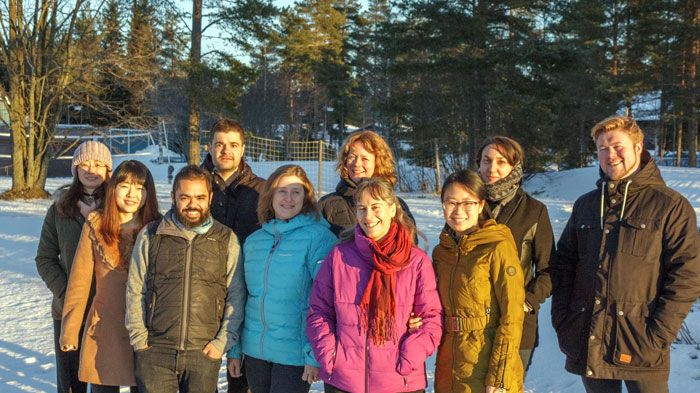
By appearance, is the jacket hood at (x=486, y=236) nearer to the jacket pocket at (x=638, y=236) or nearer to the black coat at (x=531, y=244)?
the black coat at (x=531, y=244)

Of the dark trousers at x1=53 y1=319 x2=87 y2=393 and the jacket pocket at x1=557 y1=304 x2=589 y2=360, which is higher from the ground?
the jacket pocket at x1=557 y1=304 x2=589 y2=360

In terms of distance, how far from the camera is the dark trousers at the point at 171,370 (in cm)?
286

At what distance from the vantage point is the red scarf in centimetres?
258

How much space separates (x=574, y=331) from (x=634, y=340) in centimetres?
28

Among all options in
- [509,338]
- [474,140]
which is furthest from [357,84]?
[509,338]

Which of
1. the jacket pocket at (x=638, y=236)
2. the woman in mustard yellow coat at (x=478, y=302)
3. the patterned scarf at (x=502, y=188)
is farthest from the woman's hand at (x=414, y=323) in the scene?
the jacket pocket at (x=638, y=236)

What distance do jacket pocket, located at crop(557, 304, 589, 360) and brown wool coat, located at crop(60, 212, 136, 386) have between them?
2.15 metres

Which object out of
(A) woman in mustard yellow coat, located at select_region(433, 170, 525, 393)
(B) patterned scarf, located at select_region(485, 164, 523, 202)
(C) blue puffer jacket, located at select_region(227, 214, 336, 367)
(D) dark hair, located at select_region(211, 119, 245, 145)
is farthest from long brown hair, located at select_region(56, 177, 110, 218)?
(B) patterned scarf, located at select_region(485, 164, 523, 202)

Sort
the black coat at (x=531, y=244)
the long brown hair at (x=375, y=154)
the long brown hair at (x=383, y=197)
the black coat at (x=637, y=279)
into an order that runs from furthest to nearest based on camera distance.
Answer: the long brown hair at (x=375, y=154) → the black coat at (x=531, y=244) → the long brown hair at (x=383, y=197) → the black coat at (x=637, y=279)

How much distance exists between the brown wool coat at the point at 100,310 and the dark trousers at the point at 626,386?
225 cm

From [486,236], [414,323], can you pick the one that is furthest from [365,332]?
[486,236]

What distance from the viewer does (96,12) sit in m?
16.8

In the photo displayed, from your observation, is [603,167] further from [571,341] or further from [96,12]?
[96,12]

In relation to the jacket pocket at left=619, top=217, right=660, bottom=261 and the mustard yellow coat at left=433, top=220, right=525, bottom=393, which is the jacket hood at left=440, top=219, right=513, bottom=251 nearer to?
the mustard yellow coat at left=433, top=220, right=525, bottom=393
